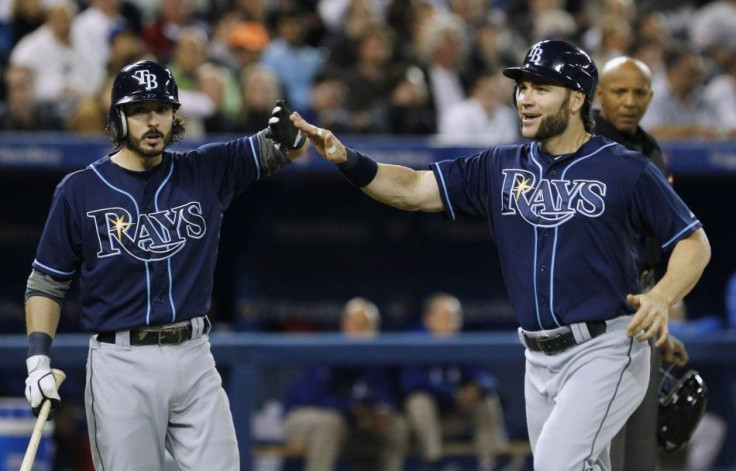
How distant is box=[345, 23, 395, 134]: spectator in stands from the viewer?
8922mm

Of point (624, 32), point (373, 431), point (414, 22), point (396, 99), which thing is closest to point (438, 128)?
point (396, 99)

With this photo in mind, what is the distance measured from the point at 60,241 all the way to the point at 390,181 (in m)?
1.19

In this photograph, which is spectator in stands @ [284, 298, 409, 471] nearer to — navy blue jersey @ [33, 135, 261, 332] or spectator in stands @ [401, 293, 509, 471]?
spectator in stands @ [401, 293, 509, 471]

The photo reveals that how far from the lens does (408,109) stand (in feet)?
29.7

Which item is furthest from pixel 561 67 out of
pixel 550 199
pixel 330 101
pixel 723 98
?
pixel 723 98

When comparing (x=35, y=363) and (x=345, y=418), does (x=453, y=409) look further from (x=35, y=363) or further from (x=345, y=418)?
(x=35, y=363)

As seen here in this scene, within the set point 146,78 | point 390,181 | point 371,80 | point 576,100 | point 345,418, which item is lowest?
point 345,418

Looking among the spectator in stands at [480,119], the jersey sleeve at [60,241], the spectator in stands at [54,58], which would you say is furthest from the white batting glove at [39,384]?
the spectator in stands at [480,119]

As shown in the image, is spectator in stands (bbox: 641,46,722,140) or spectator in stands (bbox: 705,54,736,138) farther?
spectator in stands (bbox: 705,54,736,138)

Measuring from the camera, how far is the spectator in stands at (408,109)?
9.02m

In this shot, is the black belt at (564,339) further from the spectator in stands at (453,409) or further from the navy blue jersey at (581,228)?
the spectator in stands at (453,409)

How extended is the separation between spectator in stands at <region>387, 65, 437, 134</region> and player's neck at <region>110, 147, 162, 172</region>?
181 inches

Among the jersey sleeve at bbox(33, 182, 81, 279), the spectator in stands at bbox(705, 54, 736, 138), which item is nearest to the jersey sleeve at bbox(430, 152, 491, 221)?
the jersey sleeve at bbox(33, 182, 81, 279)

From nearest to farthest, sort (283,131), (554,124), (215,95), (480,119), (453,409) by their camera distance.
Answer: (554,124) → (283,131) → (453,409) → (215,95) → (480,119)
